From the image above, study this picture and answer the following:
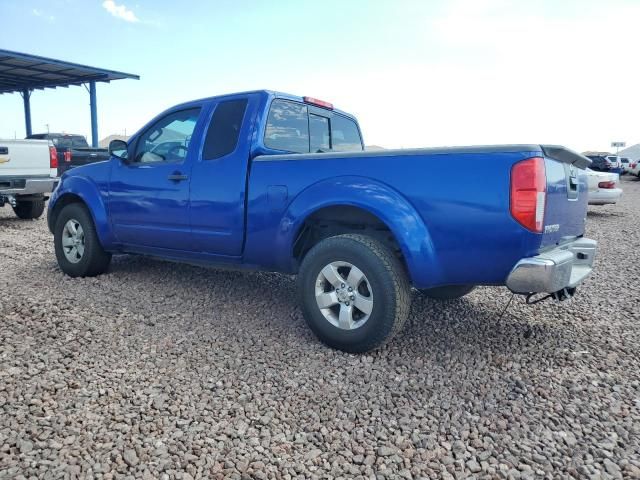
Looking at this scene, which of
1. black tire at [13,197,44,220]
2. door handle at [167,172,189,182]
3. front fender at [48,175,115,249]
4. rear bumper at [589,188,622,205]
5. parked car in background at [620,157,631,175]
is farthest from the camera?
parked car in background at [620,157,631,175]

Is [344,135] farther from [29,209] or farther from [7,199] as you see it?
[29,209]

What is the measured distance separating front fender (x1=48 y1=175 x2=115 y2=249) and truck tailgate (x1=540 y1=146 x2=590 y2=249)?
405cm

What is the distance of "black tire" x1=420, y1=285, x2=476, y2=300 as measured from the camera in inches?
174

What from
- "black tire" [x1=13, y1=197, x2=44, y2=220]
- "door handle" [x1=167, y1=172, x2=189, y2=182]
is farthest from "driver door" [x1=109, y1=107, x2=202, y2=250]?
"black tire" [x1=13, y1=197, x2=44, y2=220]

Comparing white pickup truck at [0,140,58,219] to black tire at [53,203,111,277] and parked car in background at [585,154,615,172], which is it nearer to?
black tire at [53,203,111,277]

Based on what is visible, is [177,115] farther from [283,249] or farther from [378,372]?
[378,372]

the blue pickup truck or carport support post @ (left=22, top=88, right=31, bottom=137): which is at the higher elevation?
carport support post @ (left=22, top=88, right=31, bottom=137)

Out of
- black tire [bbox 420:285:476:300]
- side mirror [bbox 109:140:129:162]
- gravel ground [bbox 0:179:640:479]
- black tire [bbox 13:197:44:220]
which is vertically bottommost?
gravel ground [bbox 0:179:640:479]

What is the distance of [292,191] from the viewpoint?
3691 mm

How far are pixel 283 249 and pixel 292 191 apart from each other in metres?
0.46

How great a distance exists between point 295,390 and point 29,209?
28.9 feet

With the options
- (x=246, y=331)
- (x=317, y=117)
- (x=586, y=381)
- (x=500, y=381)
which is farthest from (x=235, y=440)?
(x=317, y=117)

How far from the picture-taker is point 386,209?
3207 millimetres

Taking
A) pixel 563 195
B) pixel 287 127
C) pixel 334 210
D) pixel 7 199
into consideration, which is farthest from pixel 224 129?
pixel 7 199
